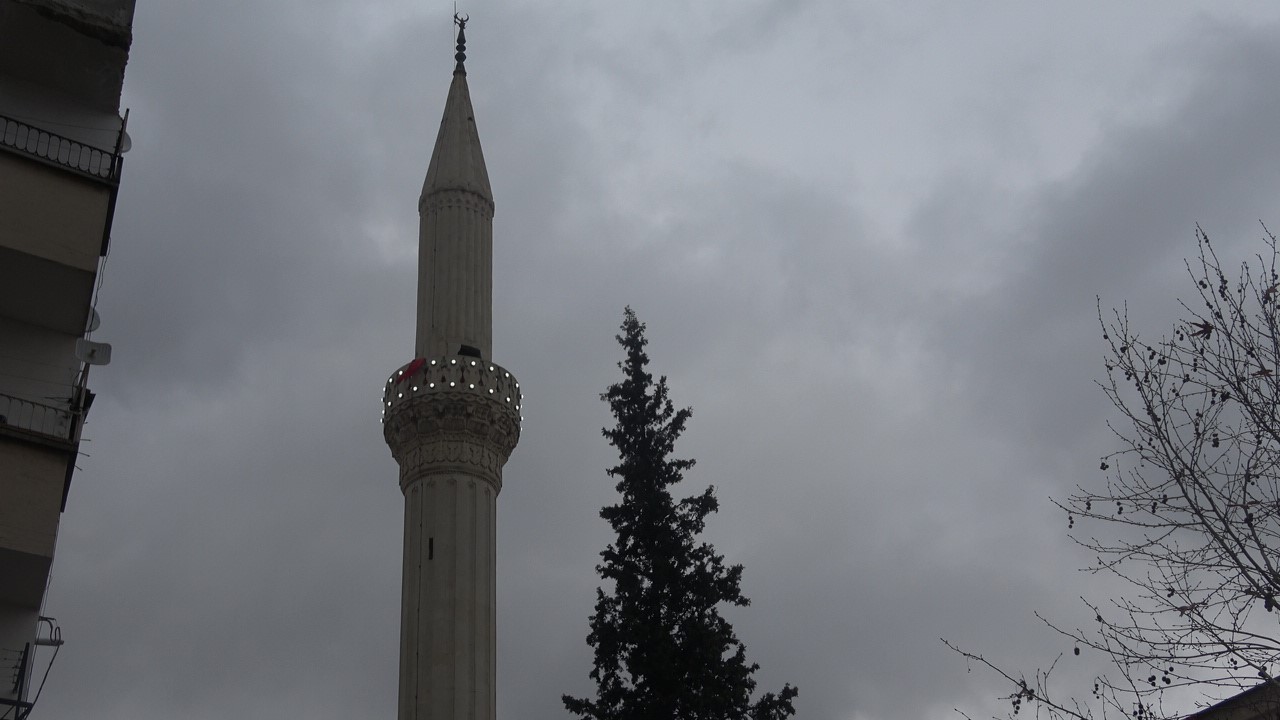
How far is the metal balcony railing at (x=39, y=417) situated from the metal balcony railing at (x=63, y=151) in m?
2.87

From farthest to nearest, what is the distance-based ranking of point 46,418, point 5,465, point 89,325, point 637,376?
point 637,376
point 89,325
point 46,418
point 5,465

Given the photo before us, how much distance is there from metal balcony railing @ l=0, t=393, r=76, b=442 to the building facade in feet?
0.06

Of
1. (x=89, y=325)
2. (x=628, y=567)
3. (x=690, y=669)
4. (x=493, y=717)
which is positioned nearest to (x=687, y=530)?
(x=628, y=567)

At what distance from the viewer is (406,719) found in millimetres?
26906

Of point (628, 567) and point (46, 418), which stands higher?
point (628, 567)

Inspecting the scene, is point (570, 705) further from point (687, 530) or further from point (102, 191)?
point (102, 191)

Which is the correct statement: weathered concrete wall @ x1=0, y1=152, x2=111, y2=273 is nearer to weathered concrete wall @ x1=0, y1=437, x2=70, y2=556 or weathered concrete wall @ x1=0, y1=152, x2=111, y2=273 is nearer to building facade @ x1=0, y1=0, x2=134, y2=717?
building facade @ x1=0, y1=0, x2=134, y2=717

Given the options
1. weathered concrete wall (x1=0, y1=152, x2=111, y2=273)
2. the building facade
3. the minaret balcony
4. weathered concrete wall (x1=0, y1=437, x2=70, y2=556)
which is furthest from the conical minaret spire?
weathered concrete wall (x1=0, y1=437, x2=70, y2=556)

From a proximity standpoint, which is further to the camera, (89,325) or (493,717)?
(493,717)

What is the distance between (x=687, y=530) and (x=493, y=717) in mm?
5334

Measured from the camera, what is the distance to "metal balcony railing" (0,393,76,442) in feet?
53.5

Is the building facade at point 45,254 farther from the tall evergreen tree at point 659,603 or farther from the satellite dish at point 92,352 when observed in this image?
the tall evergreen tree at point 659,603

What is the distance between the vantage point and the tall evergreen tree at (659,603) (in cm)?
2542

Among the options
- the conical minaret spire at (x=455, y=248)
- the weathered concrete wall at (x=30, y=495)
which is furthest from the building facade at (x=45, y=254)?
the conical minaret spire at (x=455, y=248)
